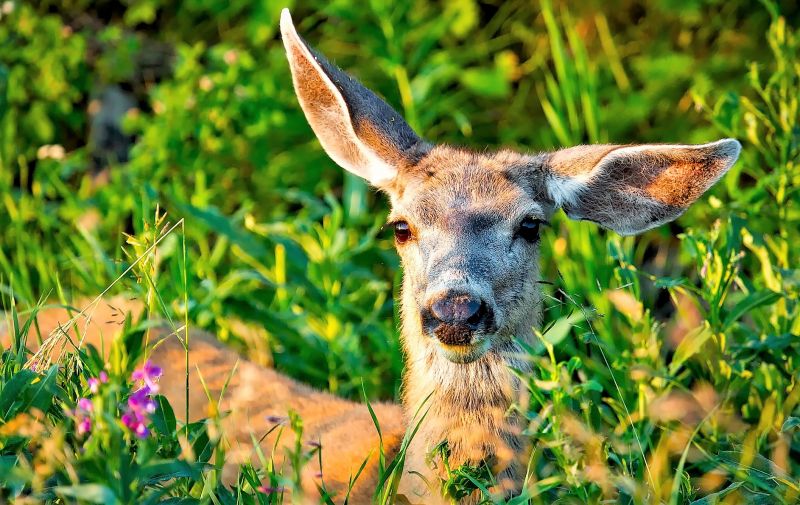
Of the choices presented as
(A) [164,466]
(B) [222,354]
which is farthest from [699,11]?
(A) [164,466]

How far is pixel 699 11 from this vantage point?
657 cm

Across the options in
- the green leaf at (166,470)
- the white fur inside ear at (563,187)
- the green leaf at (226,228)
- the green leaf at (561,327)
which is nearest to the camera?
the green leaf at (166,470)

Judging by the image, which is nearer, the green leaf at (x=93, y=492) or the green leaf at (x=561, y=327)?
the green leaf at (x=93, y=492)

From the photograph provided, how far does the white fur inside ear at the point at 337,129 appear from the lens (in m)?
3.90

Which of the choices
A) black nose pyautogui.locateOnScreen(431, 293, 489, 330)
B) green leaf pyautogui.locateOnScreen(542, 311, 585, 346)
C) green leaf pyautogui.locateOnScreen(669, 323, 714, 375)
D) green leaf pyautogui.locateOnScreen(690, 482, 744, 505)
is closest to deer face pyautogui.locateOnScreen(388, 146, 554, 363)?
black nose pyautogui.locateOnScreen(431, 293, 489, 330)

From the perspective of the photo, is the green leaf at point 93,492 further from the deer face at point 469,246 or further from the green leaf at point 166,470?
the deer face at point 469,246

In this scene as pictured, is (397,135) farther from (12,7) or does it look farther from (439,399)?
(12,7)

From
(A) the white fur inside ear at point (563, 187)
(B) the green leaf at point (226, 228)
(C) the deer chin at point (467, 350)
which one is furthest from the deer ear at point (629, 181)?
(B) the green leaf at point (226, 228)

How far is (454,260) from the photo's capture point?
337cm

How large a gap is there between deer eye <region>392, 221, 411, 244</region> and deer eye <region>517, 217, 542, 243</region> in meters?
0.38

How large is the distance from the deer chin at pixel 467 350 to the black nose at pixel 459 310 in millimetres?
58

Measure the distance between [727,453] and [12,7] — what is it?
15.4 ft

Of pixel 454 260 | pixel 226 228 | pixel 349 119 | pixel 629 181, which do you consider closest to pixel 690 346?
pixel 629 181

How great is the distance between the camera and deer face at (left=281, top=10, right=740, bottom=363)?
3.29m
